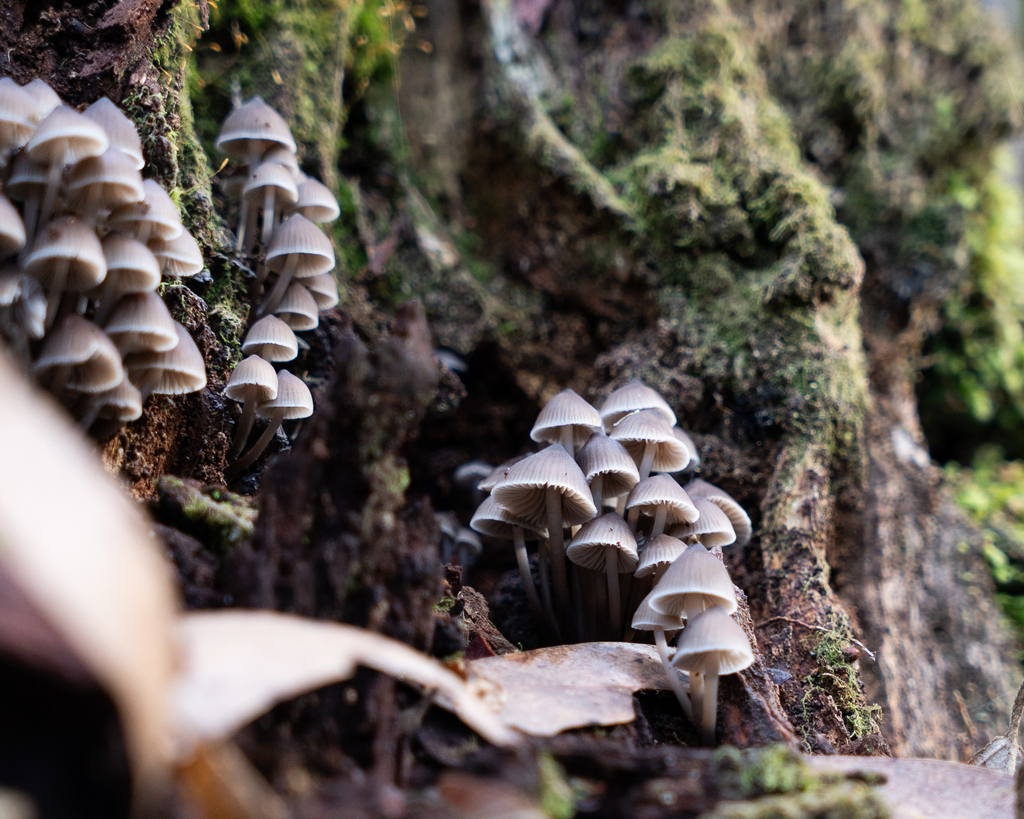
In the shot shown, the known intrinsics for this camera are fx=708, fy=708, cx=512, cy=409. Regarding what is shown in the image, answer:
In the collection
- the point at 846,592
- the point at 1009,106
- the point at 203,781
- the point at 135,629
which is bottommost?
the point at 846,592

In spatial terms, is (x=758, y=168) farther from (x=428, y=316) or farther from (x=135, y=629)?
(x=135, y=629)

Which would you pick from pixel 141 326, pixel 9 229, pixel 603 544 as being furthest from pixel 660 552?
pixel 9 229

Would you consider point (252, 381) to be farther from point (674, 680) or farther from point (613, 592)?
point (674, 680)

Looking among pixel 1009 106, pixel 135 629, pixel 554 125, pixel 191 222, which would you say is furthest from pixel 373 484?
pixel 1009 106

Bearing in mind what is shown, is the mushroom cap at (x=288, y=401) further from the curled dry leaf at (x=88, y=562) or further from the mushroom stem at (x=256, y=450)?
the curled dry leaf at (x=88, y=562)

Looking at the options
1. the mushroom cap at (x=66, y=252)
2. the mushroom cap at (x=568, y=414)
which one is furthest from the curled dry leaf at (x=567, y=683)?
the mushroom cap at (x=66, y=252)

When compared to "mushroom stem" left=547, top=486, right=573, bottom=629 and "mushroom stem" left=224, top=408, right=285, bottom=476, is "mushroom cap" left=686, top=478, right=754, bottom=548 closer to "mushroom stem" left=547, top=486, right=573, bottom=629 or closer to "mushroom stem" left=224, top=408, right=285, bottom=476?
"mushroom stem" left=547, top=486, right=573, bottom=629

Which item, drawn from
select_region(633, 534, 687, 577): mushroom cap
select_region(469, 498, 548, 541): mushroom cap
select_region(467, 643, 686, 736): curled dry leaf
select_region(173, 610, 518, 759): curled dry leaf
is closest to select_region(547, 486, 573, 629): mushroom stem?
select_region(469, 498, 548, 541): mushroom cap
